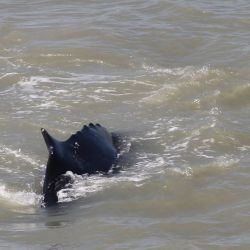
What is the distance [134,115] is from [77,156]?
349 cm

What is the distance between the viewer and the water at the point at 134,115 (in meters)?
8.51

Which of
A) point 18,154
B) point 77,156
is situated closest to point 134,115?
point 18,154

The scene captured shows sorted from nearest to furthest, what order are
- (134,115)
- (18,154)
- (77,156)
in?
(77,156) < (18,154) < (134,115)

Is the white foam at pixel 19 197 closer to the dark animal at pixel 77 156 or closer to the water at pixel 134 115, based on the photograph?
the water at pixel 134 115

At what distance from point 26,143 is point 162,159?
7.05ft

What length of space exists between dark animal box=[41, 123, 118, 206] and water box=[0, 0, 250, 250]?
157 mm

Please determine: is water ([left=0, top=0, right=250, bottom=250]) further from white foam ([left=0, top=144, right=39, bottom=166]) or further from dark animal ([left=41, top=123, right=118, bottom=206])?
dark animal ([left=41, top=123, right=118, bottom=206])

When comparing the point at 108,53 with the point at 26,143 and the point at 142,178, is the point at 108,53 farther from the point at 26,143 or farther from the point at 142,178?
the point at 142,178

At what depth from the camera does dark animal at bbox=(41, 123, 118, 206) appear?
8.98 m

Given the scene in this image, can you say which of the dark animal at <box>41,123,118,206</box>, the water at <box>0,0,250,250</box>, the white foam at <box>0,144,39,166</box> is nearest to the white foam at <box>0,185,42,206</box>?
the water at <box>0,0,250,250</box>

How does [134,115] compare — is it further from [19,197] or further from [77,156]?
[19,197]

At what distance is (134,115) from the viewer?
1308 cm

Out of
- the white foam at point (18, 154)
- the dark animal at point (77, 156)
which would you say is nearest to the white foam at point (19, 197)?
the dark animal at point (77, 156)

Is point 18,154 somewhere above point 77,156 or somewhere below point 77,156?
below
